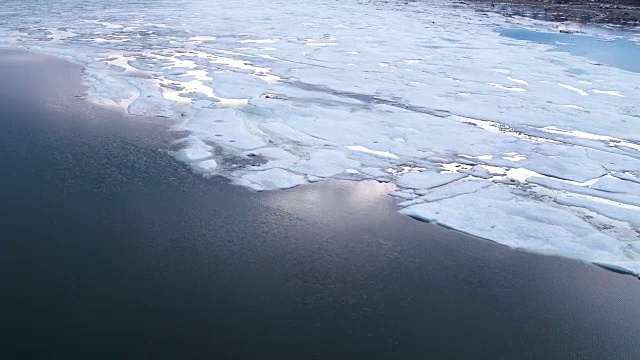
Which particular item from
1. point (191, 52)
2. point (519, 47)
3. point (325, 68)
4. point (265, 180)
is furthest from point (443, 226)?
point (519, 47)

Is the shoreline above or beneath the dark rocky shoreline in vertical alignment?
beneath

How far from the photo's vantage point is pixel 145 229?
421 cm

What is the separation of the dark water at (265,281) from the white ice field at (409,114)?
1.10 feet

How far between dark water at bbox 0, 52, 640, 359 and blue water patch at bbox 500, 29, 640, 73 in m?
7.77

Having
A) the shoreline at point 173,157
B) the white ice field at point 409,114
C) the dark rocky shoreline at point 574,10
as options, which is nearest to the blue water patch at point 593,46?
the white ice field at point 409,114

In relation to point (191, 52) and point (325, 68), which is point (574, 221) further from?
point (191, 52)

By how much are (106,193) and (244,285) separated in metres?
1.75

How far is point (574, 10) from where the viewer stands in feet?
66.9

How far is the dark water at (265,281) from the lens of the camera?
318 cm

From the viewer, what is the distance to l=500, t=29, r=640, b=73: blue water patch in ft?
35.6

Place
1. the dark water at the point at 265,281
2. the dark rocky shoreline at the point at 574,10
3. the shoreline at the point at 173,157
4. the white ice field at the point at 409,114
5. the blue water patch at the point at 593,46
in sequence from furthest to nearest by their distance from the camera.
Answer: the dark rocky shoreline at the point at 574,10 < the blue water patch at the point at 593,46 < the white ice field at the point at 409,114 < the shoreline at the point at 173,157 < the dark water at the point at 265,281

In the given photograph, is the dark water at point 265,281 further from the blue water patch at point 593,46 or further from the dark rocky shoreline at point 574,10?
the dark rocky shoreline at point 574,10

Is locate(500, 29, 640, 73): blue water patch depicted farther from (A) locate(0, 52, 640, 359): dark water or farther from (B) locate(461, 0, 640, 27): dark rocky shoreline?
(A) locate(0, 52, 640, 359): dark water

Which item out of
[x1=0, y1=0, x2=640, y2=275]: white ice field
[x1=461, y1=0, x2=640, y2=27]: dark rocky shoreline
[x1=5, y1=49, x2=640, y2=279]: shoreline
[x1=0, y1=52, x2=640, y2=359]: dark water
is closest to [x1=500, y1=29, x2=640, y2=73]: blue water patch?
[x1=0, y1=0, x2=640, y2=275]: white ice field
